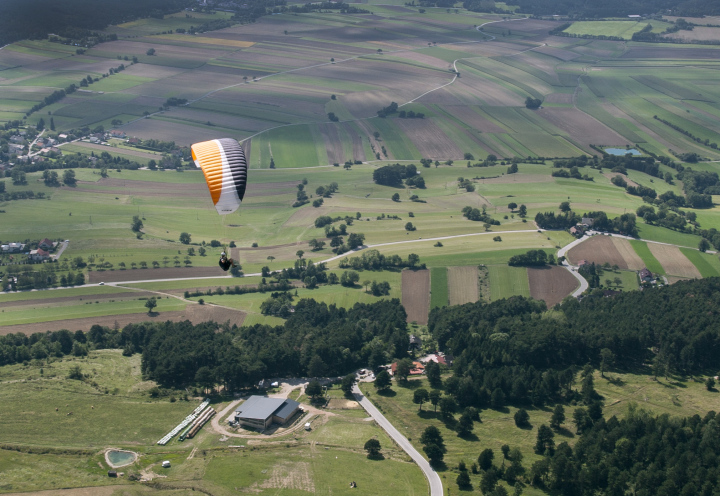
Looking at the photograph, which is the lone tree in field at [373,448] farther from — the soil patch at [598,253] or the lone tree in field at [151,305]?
the soil patch at [598,253]

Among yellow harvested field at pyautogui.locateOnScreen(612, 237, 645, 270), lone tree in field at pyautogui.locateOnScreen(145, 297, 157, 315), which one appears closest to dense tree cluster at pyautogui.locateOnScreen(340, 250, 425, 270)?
lone tree in field at pyautogui.locateOnScreen(145, 297, 157, 315)

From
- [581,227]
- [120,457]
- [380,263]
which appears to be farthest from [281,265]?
[120,457]

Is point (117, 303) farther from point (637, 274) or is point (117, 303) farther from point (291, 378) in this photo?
point (637, 274)

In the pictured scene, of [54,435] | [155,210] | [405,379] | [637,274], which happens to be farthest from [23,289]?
[637,274]

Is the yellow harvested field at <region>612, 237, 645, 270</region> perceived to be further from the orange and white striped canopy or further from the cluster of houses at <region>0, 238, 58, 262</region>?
the cluster of houses at <region>0, 238, 58, 262</region>

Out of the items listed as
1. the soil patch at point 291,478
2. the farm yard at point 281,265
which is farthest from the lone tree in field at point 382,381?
the soil patch at point 291,478
